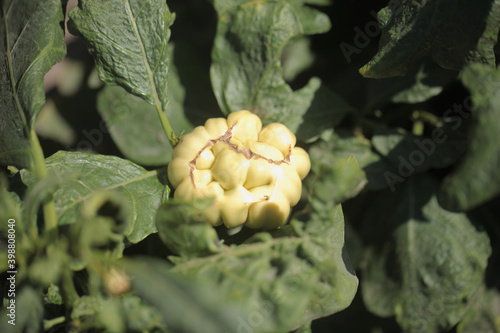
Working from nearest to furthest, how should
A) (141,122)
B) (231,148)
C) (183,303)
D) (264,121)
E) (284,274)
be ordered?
(183,303) → (284,274) → (231,148) → (264,121) → (141,122)

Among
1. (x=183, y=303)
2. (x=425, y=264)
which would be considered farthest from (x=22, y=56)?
(x=425, y=264)

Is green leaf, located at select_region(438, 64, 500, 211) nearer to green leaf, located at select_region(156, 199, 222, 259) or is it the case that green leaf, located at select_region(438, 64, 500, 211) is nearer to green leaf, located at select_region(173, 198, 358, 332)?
green leaf, located at select_region(173, 198, 358, 332)

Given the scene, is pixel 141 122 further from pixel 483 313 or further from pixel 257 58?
pixel 483 313

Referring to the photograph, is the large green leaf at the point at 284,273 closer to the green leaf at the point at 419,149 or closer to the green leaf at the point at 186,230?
the green leaf at the point at 186,230

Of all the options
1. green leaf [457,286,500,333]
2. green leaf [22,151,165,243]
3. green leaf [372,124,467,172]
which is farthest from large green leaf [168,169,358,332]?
green leaf [457,286,500,333]

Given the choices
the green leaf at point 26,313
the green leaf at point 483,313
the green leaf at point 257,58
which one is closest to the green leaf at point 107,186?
the green leaf at point 26,313

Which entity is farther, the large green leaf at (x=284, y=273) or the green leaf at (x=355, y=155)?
the green leaf at (x=355, y=155)

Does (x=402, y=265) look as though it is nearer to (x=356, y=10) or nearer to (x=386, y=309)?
(x=386, y=309)
